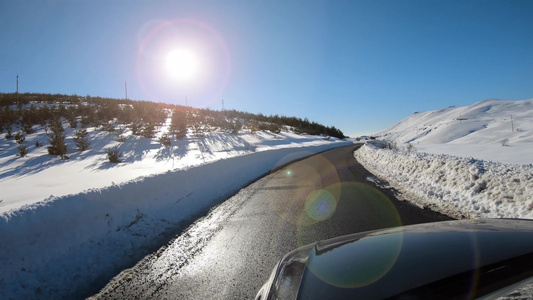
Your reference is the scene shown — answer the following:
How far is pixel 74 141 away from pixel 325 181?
13.0m

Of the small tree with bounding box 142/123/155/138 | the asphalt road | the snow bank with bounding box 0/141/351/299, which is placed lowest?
the asphalt road

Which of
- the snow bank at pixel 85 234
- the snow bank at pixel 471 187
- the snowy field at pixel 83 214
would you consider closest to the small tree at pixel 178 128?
the snowy field at pixel 83 214

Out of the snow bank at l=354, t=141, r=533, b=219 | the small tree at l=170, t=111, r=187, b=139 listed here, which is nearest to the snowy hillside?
the snow bank at l=354, t=141, r=533, b=219

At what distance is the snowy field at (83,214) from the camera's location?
334 centimetres

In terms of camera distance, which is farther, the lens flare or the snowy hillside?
the snowy hillside

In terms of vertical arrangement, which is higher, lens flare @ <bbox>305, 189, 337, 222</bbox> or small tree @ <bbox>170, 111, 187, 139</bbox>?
small tree @ <bbox>170, 111, 187, 139</bbox>

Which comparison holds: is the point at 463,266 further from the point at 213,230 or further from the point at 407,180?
the point at 407,180

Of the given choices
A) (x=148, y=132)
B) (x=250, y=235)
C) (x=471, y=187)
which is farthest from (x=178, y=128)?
(x=471, y=187)

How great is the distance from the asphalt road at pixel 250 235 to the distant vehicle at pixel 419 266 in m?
1.25

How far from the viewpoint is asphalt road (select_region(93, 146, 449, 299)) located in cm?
313

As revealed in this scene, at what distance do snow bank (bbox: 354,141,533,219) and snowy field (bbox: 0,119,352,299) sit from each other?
5.55 m

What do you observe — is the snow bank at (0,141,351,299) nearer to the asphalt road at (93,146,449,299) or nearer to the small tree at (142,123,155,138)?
the asphalt road at (93,146,449,299)

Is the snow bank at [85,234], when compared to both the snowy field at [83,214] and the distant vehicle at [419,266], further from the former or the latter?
the distant vehicle at [419,266]

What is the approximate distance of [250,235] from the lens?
466 centimetres
